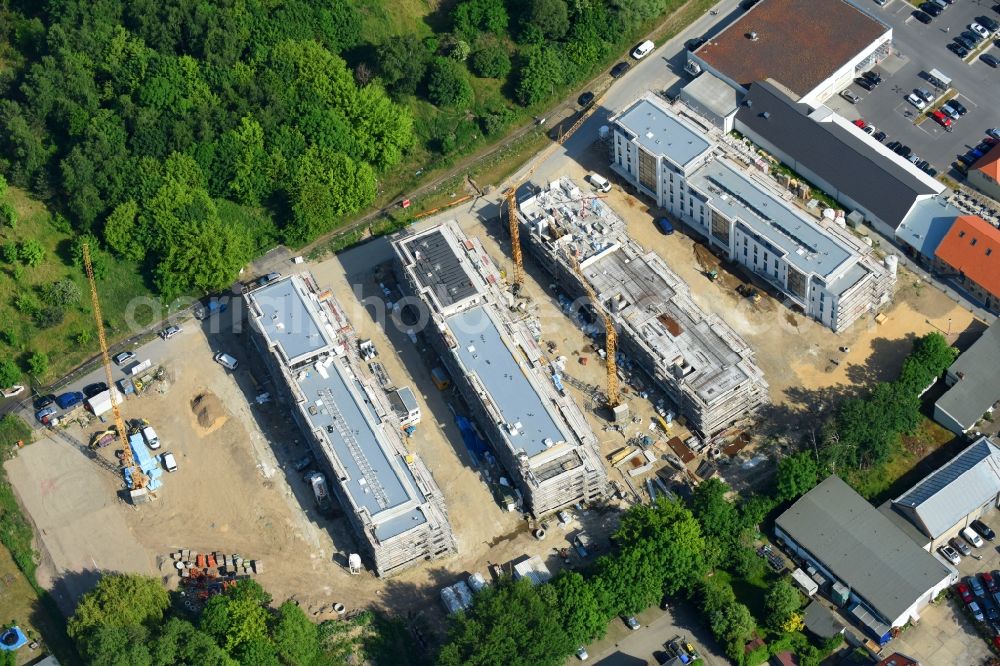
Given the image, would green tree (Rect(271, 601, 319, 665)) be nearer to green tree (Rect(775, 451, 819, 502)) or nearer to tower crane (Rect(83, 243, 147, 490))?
tower crane (Rect(83, 243, 147, 490))

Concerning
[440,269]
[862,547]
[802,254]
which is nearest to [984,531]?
[862,547]

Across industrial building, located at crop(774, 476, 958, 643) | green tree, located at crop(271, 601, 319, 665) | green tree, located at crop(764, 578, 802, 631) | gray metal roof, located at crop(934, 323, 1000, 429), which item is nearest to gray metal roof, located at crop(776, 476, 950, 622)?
industrial building, located at crop(774, 476, 958, 643)

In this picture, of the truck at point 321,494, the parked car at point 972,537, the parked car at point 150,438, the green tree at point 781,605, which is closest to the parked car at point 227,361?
the parked car at point 150,438

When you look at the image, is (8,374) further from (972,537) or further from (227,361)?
(972,537)

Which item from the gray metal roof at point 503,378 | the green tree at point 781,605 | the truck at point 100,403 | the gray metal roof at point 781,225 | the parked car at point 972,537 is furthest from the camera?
the truck at point 100,403

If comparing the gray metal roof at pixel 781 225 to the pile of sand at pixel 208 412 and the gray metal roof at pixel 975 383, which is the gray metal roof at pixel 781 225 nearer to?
the gray metal roof at pixel 975 383

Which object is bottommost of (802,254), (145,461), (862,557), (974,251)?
(862,557)
